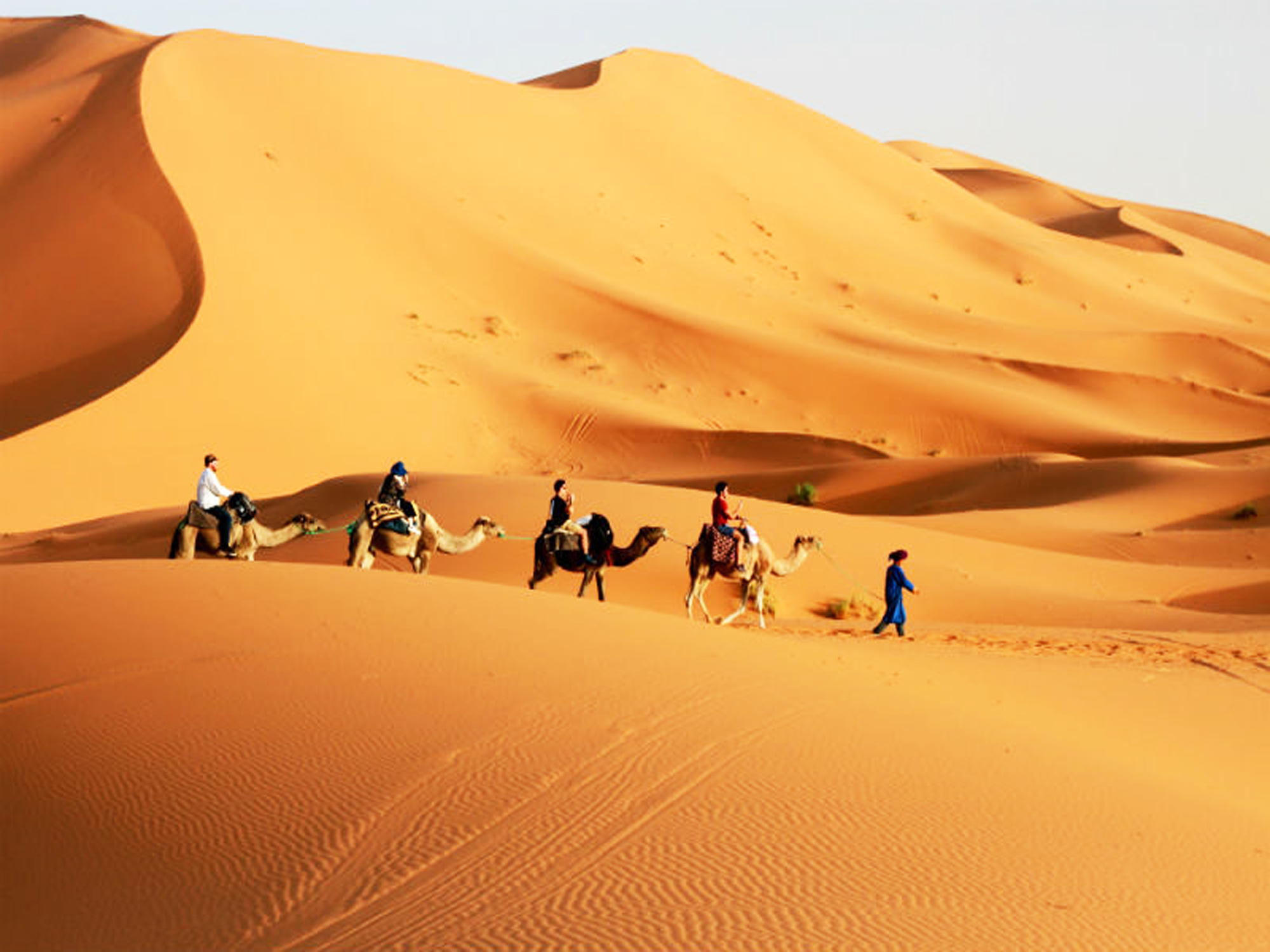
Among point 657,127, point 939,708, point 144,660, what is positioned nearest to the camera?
point 144,660

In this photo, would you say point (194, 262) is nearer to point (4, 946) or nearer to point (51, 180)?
point (51, 180)

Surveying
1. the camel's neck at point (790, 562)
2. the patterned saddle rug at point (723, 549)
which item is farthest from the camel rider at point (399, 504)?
the camel's neck at point (790, 562)

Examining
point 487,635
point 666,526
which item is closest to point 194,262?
point 666,526

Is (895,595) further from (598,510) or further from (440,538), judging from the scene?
(598,510)

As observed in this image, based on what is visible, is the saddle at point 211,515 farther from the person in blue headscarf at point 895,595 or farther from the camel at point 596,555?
the person in blue headscarf at point 895,595

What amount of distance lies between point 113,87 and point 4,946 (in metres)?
43.5

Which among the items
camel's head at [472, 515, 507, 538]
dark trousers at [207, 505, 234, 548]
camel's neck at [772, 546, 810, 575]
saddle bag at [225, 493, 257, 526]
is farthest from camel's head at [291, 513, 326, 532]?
camel's neck at [772, 546, 810, 575]

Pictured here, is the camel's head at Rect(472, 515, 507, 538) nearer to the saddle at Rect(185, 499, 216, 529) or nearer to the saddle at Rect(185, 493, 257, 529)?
the saddle at Rect(185, 493, 257, 529)

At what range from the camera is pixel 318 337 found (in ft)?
118

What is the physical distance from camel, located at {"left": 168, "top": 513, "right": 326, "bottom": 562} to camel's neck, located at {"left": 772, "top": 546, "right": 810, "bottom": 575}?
505cm

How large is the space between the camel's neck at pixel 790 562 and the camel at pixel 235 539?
5.05 metres

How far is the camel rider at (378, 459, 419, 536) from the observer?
48.9 ft

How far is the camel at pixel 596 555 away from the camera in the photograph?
15578mm

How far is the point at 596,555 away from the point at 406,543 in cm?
200
